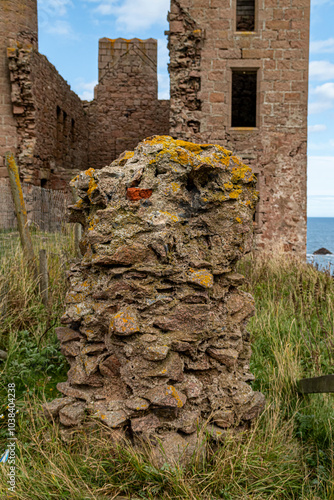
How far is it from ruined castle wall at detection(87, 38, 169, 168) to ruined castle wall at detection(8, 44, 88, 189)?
2.65 metres

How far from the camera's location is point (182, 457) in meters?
2.12

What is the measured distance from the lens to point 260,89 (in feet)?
33.9

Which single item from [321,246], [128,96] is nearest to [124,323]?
[128,96]

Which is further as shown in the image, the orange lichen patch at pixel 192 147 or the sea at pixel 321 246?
the sea at pixel 321 246

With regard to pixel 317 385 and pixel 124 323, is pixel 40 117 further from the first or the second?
pixel 317 385

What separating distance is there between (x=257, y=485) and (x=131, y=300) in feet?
4.03

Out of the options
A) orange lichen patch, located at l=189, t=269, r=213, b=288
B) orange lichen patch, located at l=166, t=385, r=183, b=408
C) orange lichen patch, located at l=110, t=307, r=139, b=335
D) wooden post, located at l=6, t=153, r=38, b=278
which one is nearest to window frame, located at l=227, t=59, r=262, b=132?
wooden post, located at l=6, t=153, r=38, b=278

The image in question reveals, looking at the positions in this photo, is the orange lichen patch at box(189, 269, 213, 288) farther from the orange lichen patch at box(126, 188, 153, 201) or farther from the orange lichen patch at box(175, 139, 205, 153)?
the orange lichen patch at box(175, 139, 205, 153)

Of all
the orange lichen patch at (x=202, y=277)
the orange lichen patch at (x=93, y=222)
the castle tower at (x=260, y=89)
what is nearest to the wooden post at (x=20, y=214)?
the orange lichen patch at (x=93, y=222)

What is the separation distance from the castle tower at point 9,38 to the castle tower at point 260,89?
5214 mm

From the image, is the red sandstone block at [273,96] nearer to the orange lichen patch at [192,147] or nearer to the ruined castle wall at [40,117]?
the ruined castle wall at [40,117]

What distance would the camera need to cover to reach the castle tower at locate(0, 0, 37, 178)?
1177 centimetres

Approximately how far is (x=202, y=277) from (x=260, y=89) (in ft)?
30.7

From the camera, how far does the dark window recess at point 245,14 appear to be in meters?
11.8
